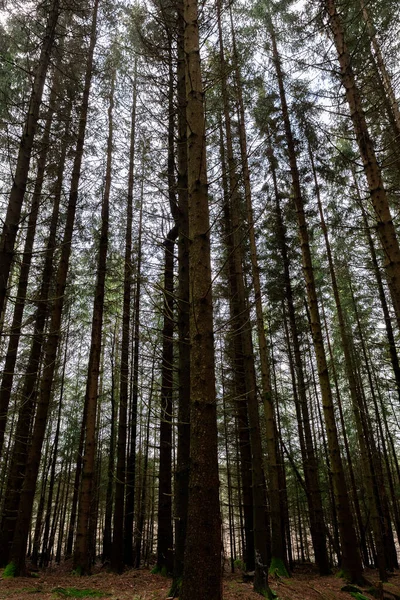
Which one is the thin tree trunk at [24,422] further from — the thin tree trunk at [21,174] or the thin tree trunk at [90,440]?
the thin tree trunk at [21,174]

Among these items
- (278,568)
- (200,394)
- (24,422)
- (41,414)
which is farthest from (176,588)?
(24,422)

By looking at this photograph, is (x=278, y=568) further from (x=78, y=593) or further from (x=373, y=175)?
(x=373, y=175)

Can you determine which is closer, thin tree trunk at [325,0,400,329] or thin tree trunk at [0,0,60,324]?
thin tree trunk at [0,0,60,324]

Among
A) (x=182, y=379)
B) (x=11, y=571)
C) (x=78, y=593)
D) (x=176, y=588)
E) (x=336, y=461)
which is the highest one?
(x=182, y=379)

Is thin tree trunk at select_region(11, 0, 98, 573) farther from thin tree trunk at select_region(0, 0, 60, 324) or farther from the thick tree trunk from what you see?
the thick tree trunk

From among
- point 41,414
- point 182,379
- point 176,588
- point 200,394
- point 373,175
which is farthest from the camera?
point 41,414

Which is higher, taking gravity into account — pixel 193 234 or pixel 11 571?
pixel 193 234

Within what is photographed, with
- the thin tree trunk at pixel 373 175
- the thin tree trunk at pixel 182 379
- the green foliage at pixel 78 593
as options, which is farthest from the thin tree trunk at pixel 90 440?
the thin tree trunk at pixel 373 175

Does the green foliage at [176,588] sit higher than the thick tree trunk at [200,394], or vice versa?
the thick tree trunk at [200,394]

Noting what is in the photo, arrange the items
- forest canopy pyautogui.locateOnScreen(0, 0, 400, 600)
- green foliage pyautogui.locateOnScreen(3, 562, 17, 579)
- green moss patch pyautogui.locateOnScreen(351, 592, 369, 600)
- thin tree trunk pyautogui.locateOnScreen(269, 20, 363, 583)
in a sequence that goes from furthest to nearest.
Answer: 1. thin tree trunk pyautogui.locateOnScreen(269, 20, 363, 583)
2. green foliage pyautogui.locateOnScreen(3, 562, 17, 579)
3. green moss patch pyautogui.locateOnScreen(351, 592, 369, 600)
4. forest canopy pyautogui.locateOnScreen(0, 0, 400, 600)

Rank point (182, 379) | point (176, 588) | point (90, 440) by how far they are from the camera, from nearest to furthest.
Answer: point (176, 588) < point (182, 379) < point (90, 440)

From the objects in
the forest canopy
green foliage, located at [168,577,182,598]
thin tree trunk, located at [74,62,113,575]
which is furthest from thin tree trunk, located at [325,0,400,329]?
thin tree trunk, located at [74,62,113,575]

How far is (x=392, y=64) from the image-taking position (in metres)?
10.3

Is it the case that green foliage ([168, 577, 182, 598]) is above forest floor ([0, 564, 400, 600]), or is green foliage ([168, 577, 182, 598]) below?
above
